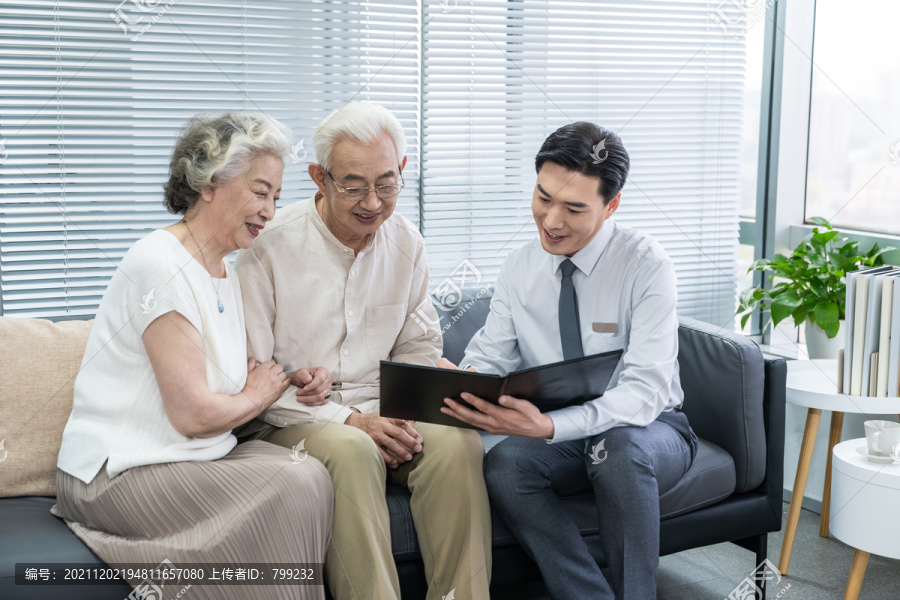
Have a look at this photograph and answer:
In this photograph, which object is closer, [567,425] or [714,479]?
[567,425]

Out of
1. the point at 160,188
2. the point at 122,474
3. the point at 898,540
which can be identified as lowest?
the point at 898,540

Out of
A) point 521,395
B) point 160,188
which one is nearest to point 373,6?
point 160,188

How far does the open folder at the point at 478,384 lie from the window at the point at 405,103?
3.55 ft

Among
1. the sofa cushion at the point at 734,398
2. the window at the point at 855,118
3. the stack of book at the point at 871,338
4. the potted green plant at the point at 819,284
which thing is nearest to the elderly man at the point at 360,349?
the sofa cushion at the point at 734,398

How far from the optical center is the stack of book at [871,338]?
7.46 feet

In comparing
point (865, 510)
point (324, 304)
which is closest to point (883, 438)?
point (865, 510)

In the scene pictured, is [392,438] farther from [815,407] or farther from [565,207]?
[815,407]

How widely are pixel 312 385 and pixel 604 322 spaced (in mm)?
725

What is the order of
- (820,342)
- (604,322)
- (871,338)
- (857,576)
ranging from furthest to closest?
1. (820,342)
2. (871,338)
3. (857,576)
4. (604,322)

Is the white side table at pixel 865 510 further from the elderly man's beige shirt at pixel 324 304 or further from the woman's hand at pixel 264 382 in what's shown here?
the woman's hand at pixel 264 382

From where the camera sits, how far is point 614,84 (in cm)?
296

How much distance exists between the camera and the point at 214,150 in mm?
1789

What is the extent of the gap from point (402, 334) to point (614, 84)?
1.36m

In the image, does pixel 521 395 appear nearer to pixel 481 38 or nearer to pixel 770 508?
pixel 770 508
